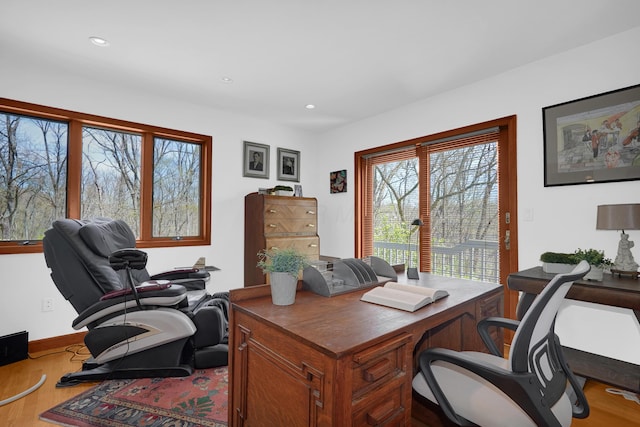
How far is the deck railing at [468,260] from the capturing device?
10.4 ft

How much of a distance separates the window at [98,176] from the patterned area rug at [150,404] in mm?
1552

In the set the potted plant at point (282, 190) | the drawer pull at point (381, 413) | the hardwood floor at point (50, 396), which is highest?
the potted plant at point (282, 190)

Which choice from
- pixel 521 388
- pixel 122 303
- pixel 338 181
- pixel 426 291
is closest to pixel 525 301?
pixel 426 291

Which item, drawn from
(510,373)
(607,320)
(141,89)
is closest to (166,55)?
(141,89)

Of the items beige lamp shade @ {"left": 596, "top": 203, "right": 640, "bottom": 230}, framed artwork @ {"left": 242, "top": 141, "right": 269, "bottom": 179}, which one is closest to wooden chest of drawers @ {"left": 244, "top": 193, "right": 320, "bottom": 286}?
framed artwork @ {"left": 242, "top": 141, "right": 269, "bottom": 179}

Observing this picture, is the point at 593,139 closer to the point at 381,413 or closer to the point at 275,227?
the point at 381,413

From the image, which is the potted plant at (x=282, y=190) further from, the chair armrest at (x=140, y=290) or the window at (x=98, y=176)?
the chair armrest at (x=140, y=290)

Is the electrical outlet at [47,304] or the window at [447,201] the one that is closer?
the electrical outlet at [47,304]

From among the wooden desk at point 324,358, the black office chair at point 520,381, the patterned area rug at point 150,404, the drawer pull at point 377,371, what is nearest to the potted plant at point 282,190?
the patterned area rug at point 150,404

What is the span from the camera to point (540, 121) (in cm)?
274

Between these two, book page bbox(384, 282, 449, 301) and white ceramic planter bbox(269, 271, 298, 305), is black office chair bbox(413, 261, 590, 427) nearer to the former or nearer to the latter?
book page bbox(384, 282, 449, 301)

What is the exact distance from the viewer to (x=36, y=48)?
2527mm

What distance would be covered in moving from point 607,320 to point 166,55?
160 inches

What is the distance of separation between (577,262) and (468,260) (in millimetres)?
1186
